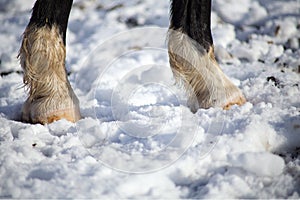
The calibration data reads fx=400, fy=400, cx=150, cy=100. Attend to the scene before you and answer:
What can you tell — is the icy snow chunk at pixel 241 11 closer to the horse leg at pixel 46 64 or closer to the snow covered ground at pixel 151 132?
the snow covered ground at pixel 151 132

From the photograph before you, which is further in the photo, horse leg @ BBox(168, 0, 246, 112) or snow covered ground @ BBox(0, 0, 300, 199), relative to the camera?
horse leg @ BBox(168, 0, 246, 112)

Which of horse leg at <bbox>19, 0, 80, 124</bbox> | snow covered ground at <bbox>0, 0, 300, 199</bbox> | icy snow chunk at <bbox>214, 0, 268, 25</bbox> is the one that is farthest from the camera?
icy snow chunk at <bbox>214, 0, 268, 25</bbox>

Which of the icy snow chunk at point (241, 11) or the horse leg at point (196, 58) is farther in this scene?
the icy snow chunk at point (241, 11)

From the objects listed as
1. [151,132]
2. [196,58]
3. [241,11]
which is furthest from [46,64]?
[241,11]

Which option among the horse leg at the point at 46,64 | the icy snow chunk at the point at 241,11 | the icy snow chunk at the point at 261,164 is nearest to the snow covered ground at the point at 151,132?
the icy snow chunk at the point at 261,164

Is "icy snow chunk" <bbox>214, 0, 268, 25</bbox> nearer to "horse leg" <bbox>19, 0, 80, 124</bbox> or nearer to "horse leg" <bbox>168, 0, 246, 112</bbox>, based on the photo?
"horse leg" <bbox>168, 0, 246, 112</bbox>

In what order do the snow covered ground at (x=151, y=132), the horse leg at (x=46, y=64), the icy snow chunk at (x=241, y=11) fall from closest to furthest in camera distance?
the snow covered ground at (x=151, y=132) → the horse leg at (x=46, y=64) → the icy snow chunk at (x=241, y=11)

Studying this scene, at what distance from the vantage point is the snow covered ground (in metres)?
1.46

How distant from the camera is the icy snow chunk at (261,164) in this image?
1.47 meters

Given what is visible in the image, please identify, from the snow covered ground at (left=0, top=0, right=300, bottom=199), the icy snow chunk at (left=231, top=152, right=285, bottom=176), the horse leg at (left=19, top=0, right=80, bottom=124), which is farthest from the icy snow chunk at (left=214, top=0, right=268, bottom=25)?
the icy snow chunk at (left=231, top=152, right=285, bottom=176)

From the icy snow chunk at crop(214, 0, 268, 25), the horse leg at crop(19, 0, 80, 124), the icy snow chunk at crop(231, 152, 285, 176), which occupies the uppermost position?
the icy snow chunk at crop(214, 0, 268, 25)

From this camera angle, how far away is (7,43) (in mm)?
3119

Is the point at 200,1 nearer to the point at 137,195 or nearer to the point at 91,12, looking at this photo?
the point at 137,195

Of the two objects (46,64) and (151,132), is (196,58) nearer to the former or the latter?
(151,132)
